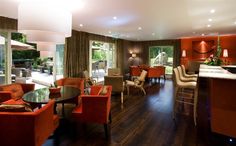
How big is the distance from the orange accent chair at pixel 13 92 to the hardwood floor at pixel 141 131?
1206 millimetres

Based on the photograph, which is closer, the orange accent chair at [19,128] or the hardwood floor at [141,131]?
the orange accent chair at [19,128]

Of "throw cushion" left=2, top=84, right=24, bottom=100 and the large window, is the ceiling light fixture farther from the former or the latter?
the large window

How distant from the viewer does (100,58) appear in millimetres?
10305

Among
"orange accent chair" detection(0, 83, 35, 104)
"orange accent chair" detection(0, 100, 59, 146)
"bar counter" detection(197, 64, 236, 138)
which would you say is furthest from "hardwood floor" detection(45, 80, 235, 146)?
"orange accent chair" detection(0, 83, 35, 104)

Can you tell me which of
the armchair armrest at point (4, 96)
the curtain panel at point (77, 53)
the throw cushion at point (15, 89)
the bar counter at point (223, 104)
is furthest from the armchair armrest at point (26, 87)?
the bar counter at point (223, 104)

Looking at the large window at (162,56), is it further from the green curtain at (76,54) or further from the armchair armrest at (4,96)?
the armchair armrest at (4,96)

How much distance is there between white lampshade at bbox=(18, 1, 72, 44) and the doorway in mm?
6266

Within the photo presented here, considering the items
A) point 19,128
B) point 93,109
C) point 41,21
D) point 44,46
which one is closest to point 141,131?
point 93,109

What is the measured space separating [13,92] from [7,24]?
7.67 feet

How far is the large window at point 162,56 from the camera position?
1234cm

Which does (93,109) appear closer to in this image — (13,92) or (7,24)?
(13,92)

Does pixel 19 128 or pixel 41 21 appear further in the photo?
pixel 41 21

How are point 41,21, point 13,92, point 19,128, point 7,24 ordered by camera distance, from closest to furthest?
1. point 19,128
2. point 41,21
3. point 13,92
4. point 7,24

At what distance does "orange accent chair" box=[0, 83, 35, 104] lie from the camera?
3525mm
